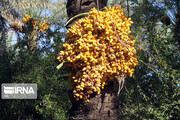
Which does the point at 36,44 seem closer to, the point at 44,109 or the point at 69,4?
the point at 44,109

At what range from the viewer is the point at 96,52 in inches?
63.2

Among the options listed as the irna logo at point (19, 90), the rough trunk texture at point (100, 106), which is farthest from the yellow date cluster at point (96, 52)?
the irna logo at point (19, 90)

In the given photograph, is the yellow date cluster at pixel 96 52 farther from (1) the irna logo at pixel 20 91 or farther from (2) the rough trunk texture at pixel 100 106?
(1) the irna logo at pixel 20 91

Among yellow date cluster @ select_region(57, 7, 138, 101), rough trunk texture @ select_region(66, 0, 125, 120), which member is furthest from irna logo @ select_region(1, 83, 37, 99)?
yellow date cluster @ select_region(57, 7, 138, 101)

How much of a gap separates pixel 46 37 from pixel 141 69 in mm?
3183

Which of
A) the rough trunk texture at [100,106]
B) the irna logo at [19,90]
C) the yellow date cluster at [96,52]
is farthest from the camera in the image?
the irna logo at [19,90]

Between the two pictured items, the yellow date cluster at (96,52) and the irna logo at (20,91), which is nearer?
the yellow date cluster at (96,52)

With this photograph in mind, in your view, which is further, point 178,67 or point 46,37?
point 46,37

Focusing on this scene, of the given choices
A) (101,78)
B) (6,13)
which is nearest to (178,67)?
(101,78)

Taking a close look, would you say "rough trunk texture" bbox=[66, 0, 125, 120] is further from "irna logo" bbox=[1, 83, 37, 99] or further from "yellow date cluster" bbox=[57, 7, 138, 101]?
"irna logo" bbox=[1, 83, 37, 99]

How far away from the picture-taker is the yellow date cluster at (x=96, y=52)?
1574 millimetres

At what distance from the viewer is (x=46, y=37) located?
6.04 m

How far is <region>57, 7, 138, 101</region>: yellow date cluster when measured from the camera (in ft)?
5.16

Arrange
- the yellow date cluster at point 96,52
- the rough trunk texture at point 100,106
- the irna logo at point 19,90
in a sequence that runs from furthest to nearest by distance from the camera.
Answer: the irna logo at point 19,90 < the rough trunk texture at point 100,106 < the yellow date cluster at point 96,52
